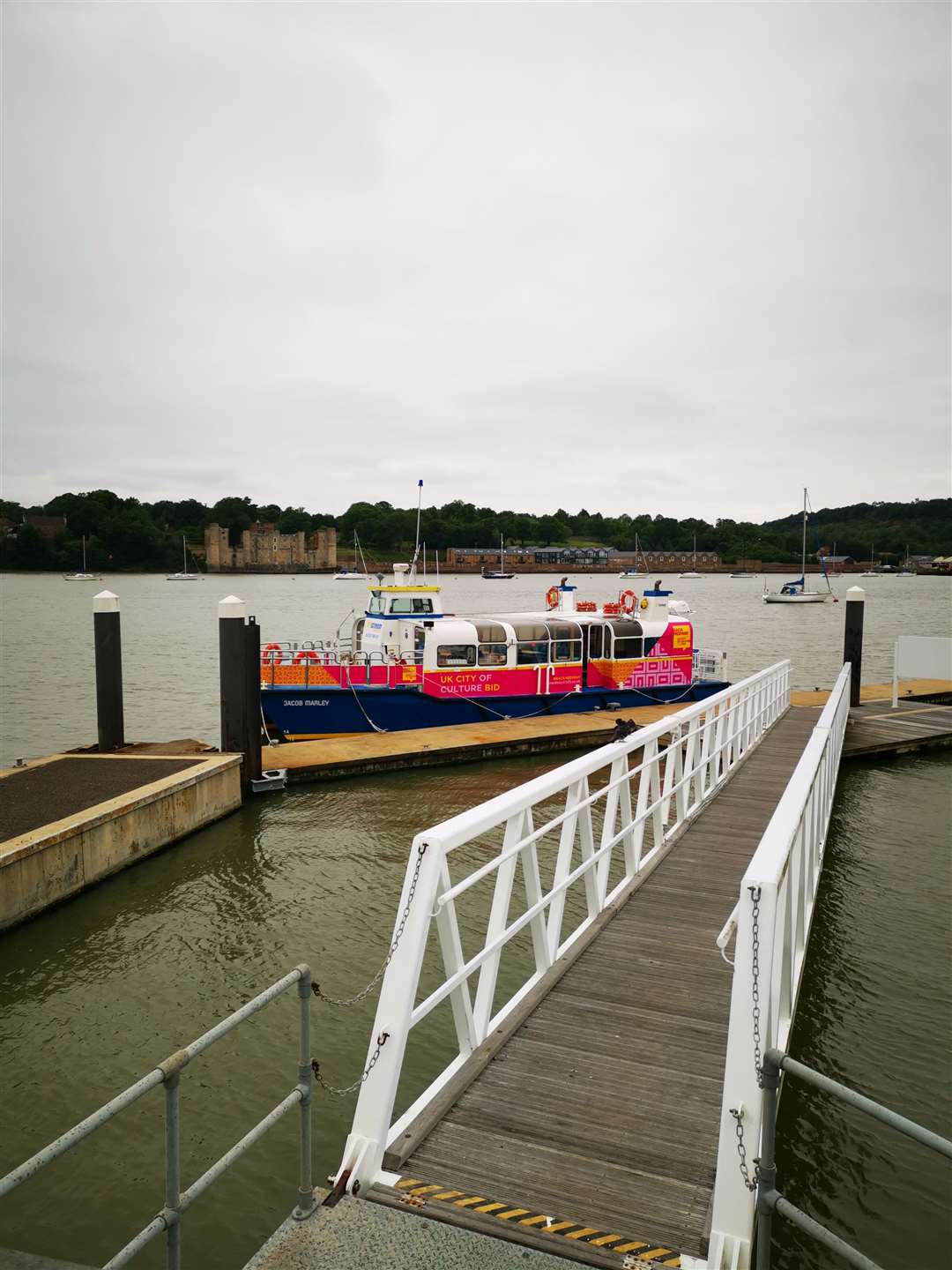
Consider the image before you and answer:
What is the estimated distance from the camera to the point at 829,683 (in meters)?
32.2

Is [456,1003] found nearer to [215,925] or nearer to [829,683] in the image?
[215,925]

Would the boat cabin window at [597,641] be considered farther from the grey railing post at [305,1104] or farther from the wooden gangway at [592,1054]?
the grey railing post at [305,1104]

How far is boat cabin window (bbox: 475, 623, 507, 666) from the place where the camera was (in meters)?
19.3

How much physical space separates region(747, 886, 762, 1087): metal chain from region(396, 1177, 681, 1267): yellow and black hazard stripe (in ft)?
2.43

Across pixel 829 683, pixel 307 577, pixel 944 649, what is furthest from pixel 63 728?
pixel 307 577

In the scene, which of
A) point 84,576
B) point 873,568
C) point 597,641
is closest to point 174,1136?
point 597,641

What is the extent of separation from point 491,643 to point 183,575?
466 feet

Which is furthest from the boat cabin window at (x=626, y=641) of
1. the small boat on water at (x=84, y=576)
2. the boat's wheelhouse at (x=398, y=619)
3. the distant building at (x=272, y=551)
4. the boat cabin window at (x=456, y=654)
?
the distant building at (x=272, y=551)

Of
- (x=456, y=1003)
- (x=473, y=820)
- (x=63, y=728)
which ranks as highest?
(x=473, y=820)

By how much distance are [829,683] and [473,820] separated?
31.0 metres

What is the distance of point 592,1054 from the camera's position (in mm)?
4656

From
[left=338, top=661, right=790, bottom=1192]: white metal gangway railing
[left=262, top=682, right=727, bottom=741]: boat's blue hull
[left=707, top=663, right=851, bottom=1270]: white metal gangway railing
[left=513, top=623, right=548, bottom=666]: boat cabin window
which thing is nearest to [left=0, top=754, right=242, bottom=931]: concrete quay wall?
[left=338, top=661, right=790, bottom=1192]: white metal gangway railing

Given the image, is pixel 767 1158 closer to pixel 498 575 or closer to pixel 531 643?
pixel 531 643

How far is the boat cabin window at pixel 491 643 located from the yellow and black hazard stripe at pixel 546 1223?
15.9 m
